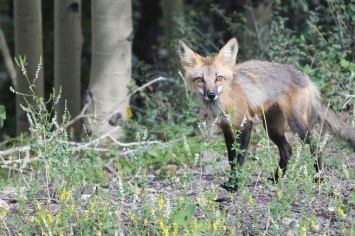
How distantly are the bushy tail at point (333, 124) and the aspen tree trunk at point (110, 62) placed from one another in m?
3.09

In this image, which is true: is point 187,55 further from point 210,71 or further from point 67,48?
point 67,48

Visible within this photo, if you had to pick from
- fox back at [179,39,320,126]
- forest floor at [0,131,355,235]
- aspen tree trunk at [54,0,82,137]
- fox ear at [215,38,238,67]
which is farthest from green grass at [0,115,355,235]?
aspen tree trunk at [54,0,82,137]

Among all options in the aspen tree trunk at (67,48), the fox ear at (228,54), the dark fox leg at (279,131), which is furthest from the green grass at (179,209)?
the aspen tree trunk at (67,48)

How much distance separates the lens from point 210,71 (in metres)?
6.91

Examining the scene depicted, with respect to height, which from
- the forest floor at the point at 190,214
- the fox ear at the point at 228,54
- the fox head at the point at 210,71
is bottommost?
the forest floor at the point at 190,214

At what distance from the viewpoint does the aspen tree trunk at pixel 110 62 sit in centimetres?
945

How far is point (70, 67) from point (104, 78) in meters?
1.37

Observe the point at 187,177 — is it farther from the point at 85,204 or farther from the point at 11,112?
the point at 11,112

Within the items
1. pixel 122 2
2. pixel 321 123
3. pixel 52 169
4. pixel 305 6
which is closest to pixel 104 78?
pixel 122 2

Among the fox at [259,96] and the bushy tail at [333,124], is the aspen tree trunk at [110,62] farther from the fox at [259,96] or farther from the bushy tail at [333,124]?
the bushy tail at [333,124]

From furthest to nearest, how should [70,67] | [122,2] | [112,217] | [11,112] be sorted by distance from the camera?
[11,112]
[70,67]
[122,2]
[112,217]

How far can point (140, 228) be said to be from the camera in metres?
5.15

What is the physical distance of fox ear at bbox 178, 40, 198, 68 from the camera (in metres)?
7.10

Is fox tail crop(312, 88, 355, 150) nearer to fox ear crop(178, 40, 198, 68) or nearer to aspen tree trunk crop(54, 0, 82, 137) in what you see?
fox ear crop(178, 40, 198, 68)
